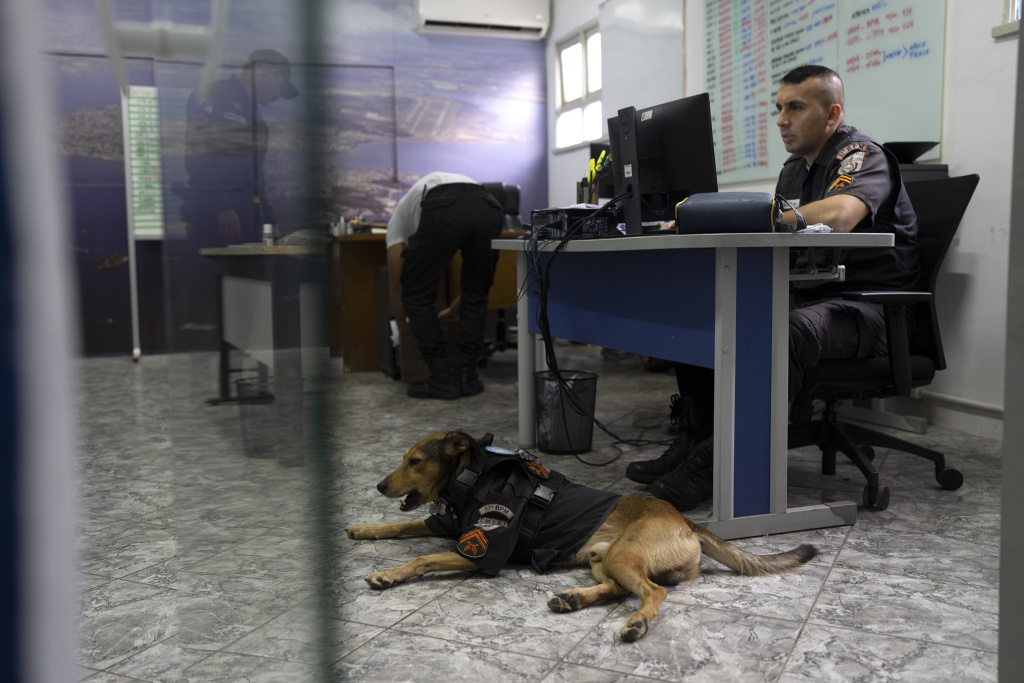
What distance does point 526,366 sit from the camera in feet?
9.49

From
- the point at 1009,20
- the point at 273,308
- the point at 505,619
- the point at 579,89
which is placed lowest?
the point at 505,619

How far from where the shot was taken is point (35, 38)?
12.7 inches

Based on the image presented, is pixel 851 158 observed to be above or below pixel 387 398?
above

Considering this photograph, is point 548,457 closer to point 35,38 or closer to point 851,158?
point 851,158

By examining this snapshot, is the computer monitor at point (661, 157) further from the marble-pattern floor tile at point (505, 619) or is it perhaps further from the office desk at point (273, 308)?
the office desk at point (273, 308)

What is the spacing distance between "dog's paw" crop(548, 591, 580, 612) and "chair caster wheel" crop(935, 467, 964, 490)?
1339mm

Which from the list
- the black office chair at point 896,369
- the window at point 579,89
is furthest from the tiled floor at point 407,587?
the window at point 579,89

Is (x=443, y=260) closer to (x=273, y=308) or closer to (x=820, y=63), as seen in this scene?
(x=820, y=63)

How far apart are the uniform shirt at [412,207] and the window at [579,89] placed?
2530 millimetres

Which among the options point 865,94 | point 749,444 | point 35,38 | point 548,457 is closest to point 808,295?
point 749,444

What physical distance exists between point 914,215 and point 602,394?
6.15 feet

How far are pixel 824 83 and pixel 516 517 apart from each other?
5.94ft

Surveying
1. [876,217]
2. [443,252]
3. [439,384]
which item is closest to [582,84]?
[443,252]

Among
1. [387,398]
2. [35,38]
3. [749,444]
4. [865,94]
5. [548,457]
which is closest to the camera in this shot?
[35,38]
